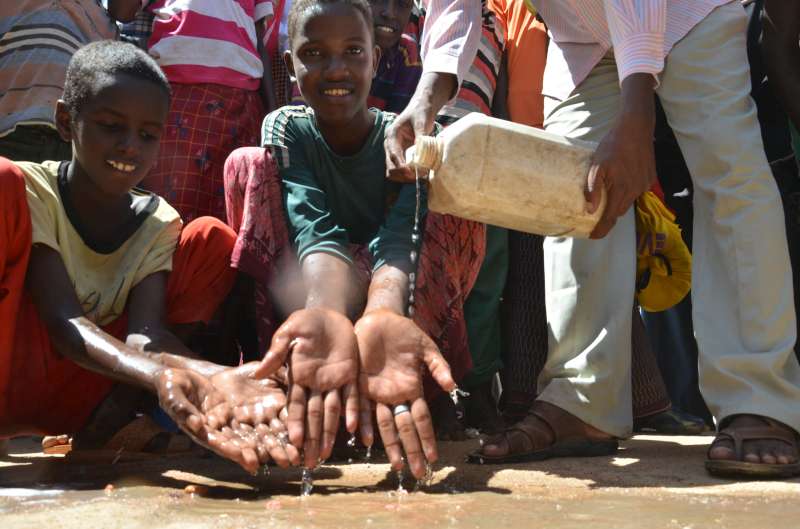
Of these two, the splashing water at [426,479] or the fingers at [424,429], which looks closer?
the fingers at [424,429]

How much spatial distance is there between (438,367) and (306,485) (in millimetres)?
436

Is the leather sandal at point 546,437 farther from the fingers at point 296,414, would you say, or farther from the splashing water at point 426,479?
the fingers at point 296,414

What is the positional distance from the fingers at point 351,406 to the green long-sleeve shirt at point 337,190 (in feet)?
2.19

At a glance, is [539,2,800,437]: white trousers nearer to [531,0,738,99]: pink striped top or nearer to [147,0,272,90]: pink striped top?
[531,0,738,99]: pink striped top

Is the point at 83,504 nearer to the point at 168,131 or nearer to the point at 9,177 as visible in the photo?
the point at 9,177

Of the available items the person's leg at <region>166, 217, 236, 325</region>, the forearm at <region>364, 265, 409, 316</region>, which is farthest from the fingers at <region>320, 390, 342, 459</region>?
the person's leg at <region>166, 217, 236, 325</region>

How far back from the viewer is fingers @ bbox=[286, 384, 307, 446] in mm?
2443

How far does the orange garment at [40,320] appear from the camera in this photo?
2.87 meters

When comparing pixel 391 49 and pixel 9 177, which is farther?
pixel 391 49

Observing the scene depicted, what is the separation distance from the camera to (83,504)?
2291 mm

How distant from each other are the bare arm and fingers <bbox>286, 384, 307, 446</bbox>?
1854 millimetres

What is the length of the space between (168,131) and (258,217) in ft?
3.88

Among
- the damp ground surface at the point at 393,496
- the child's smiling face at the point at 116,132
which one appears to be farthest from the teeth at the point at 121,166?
the damp ground surface at the point at 393,496

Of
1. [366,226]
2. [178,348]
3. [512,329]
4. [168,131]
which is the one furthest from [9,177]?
[512,329]
